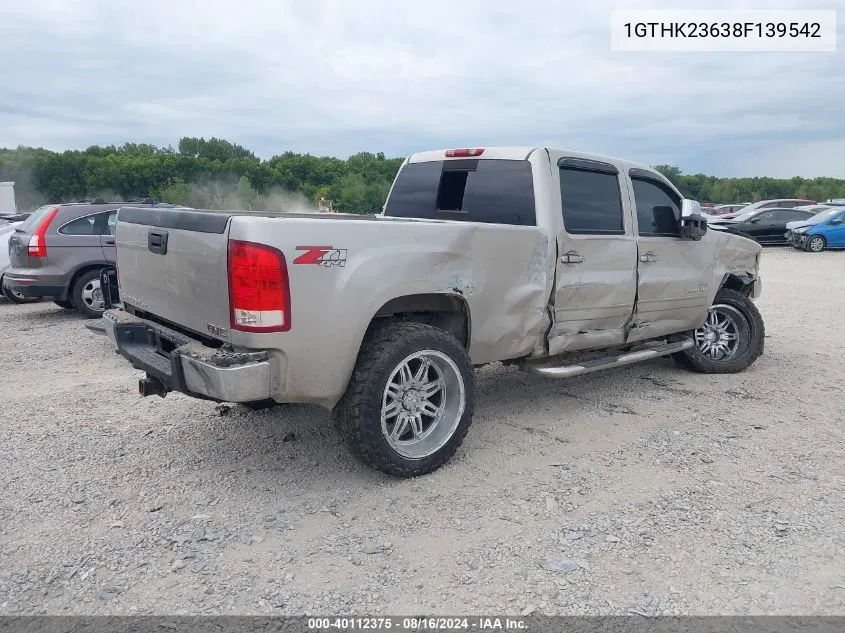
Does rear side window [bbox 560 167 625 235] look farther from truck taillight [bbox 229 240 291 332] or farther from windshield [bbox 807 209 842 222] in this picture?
windshield [bbox 807 209 842 222]

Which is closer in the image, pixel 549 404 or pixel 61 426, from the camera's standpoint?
pixel 61 426

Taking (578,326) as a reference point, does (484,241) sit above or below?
above

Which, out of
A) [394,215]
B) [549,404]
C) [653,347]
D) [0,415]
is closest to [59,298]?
[0,415]

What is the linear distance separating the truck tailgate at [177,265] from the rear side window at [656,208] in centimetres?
334

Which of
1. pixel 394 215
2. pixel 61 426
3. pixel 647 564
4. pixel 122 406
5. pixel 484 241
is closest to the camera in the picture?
pixel 647 564

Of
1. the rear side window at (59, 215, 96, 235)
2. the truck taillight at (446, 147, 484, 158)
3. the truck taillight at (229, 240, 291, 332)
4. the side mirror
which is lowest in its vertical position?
the truck taillight at (229, 240, 291, 332)

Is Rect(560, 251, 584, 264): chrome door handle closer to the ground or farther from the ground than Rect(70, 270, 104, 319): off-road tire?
farther from the ground

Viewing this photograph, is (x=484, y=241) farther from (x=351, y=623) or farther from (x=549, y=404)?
(x=351, y=623)

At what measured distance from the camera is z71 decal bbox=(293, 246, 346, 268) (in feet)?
11.0

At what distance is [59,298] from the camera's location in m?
9.27

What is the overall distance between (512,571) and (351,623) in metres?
0.78

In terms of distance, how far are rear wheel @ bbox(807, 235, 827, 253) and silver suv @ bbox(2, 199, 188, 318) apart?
63.8 feet

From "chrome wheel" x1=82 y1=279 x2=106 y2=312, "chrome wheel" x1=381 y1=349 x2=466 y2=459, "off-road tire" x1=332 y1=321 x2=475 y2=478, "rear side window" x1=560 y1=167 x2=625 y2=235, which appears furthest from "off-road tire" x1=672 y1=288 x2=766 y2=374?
"chrome wheel" x1=82 y1=279 x2=106 y2=312

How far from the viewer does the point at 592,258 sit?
4.88m
